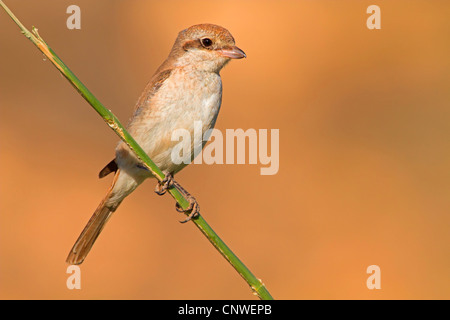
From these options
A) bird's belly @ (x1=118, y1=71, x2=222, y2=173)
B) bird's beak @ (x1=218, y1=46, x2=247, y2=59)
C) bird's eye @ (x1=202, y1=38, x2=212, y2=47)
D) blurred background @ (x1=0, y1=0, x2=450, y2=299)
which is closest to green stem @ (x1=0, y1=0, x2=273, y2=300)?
bird's belly @ (x1=118, y1=71, x2=222, y2=173)

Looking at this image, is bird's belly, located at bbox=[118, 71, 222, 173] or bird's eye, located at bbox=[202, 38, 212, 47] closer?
bird's belly, located at bbox=[118, 71, 222, 173]

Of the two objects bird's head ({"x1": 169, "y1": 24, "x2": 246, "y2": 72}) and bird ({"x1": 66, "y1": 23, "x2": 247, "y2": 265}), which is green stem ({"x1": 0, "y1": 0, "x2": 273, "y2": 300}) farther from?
bird's head ({"x1": 169, "y1": 24, "x2": 246, "y2": 72})

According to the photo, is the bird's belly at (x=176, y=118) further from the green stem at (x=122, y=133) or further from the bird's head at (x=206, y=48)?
the green stem at (x=122, y=133)

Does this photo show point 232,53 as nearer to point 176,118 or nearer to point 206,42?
point 206,42

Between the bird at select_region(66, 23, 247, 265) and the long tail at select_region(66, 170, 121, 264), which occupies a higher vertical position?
the bird at select_region(66, 23, 247, 265)

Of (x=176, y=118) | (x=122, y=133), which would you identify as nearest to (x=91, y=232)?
(x=176, y=118)

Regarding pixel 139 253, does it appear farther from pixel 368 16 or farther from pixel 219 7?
pixel 368 16

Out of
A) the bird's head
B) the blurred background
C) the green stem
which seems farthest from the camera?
the blurred background
